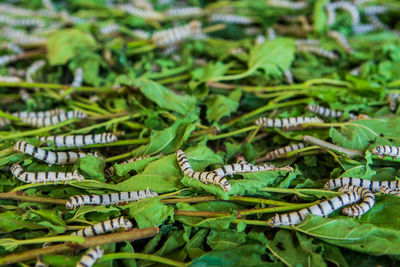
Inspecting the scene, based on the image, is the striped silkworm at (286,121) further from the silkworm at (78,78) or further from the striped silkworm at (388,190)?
the silkworm at (78,78)

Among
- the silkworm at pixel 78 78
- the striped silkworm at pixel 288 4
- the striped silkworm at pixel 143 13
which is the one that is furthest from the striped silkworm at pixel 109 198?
the striped silkworm at pixel 288 4

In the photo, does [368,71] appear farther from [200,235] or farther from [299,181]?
[200,235]

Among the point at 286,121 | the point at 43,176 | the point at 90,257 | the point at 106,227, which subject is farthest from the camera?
the point at 286,121

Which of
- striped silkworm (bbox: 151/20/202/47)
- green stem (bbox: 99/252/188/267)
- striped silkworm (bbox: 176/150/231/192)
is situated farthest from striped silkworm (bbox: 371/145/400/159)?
striped silkworm (bbox: 151/20/202/47)

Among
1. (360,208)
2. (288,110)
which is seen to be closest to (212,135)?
(288,110)

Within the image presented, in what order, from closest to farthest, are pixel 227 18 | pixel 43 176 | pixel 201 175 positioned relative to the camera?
pixel 201 175 < pixel 43 176 < pixel 227 18

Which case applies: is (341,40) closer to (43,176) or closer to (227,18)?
(227,18)

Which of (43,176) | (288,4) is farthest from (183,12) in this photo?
(43,176)
